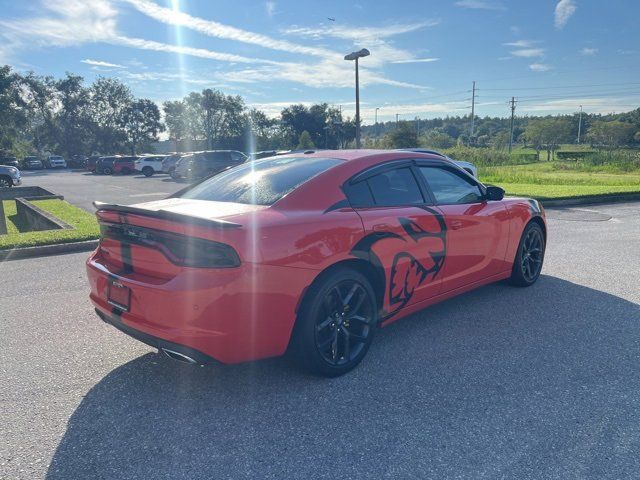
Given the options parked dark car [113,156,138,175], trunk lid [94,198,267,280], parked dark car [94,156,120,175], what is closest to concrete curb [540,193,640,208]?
trunk lid [94,198,267,280]

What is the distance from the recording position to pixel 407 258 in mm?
3613

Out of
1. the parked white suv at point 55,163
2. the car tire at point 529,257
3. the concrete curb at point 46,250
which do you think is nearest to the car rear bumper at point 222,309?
the car tire at point 529,257

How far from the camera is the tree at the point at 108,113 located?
7875 centimetres

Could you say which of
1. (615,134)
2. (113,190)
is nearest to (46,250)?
(113,190)

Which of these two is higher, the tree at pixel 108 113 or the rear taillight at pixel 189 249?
the tree at pixel 108 113

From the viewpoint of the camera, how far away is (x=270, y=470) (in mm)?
2322

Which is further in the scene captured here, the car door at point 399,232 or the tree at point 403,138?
the tree at point 403,138

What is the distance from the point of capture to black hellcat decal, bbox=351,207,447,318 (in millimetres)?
3376

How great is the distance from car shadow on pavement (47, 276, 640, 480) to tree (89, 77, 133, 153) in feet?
278

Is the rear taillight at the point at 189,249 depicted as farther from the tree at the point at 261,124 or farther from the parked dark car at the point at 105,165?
the tree at the point at 261,124

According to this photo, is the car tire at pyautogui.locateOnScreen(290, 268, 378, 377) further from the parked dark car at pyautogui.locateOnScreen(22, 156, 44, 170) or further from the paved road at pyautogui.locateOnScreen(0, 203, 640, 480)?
the parked dark car at pyautogui.locateOnScreen(22, 156, 44, 170)

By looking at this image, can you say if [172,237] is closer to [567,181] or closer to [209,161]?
[567,181]

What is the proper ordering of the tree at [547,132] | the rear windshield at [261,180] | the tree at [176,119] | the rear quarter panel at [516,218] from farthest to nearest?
1. the tree at [547,132]
2. the tree at [176,119]
3. the rear quarter panel at [516,218]
4. the rear windshield at [261,180]

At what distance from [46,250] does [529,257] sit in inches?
271
